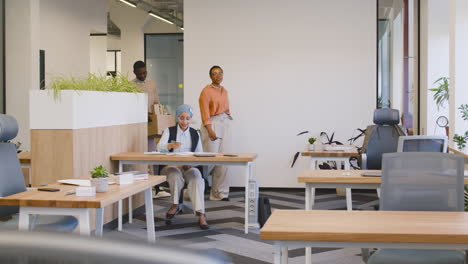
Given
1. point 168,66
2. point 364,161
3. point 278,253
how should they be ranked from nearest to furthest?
point 278,253, point 364,161, point 168,66

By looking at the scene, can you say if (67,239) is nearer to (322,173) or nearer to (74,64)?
(322,173)

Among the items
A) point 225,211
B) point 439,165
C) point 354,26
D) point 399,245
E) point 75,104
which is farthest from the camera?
point 354,26

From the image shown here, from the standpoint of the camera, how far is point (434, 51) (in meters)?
8.52

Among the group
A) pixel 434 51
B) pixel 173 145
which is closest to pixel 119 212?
pixel 173 145

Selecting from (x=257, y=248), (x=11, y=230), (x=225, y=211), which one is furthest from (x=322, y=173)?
(x=11, y=230)

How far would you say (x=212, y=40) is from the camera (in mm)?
9695

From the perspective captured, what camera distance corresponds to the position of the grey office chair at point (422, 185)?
11.4 feet

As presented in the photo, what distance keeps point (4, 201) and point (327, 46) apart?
21.6ft

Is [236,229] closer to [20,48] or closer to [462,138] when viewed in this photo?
[462,138]

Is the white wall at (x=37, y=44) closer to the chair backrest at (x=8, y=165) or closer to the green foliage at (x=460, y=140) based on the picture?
the chair backrest at (x=8, y=165)

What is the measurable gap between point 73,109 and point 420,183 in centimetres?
308

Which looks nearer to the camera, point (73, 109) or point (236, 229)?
point (73, 109)

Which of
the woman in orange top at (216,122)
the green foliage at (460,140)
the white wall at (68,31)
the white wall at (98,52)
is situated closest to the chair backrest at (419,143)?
the green foliage at (460,140)

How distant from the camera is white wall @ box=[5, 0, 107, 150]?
902cm
